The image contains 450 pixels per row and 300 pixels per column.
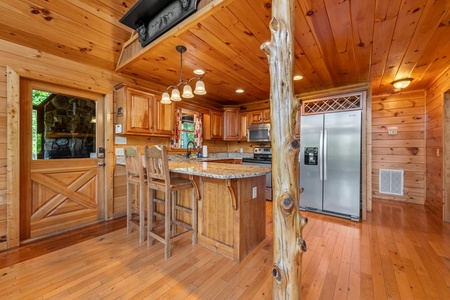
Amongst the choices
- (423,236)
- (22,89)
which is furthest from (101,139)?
(423,236)

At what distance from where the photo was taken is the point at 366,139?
3389 mm

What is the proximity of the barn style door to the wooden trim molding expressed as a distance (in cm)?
11

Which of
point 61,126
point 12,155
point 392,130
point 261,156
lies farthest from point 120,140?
point 392,130

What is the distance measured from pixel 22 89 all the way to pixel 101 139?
1039mm

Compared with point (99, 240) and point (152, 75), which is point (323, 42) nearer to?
point (152, 75)

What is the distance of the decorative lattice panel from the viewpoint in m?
3.13

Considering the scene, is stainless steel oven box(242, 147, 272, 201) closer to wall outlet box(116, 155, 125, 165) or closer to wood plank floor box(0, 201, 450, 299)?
wood plank floor box(0, 201, 450, 299)

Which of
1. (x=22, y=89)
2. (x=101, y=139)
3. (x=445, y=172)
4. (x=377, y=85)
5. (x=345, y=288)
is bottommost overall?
(x=345, y=288)

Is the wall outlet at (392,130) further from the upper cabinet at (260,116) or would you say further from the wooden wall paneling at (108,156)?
the wooden wall paneling at (108,156)

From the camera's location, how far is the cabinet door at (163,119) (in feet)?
11.3

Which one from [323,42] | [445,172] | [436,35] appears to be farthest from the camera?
[445,172]

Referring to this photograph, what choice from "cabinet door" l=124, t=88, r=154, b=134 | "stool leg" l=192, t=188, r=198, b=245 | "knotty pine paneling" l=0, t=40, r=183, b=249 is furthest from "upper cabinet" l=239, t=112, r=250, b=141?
"stool leg" l=192, t=188, r=198, b=245

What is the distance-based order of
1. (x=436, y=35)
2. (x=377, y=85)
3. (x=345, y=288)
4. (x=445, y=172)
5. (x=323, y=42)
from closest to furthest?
(x=345, y=288)
(x=436, y=35)
(x=323, y=42)
(x=445, y=172)
(x=377, y=85)

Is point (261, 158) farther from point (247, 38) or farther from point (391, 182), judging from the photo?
point (247, 38)
